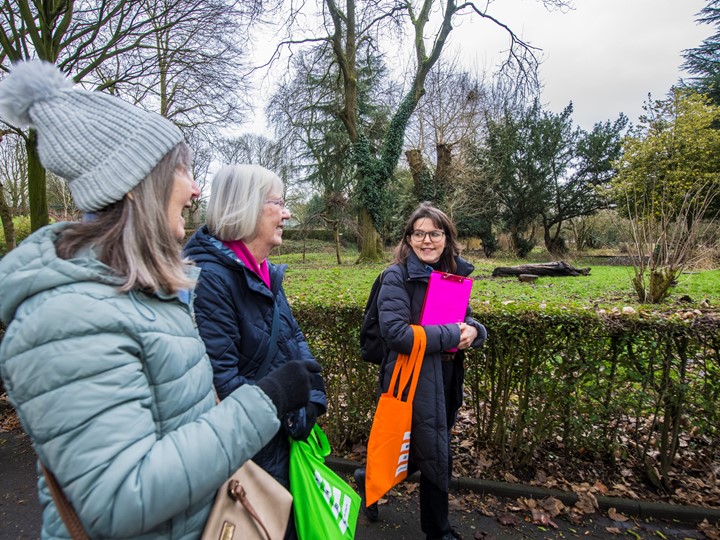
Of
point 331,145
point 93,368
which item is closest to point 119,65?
point 93,368

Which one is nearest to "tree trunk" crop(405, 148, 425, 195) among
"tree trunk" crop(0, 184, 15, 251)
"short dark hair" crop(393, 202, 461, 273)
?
"tree trunk" crop(0, 184, 15, 251)

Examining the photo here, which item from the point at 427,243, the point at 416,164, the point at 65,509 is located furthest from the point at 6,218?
the point at 416,164

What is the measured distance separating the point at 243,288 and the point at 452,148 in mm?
25679

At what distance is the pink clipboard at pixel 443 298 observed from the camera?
2.44 m

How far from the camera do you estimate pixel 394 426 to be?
7.45 ft

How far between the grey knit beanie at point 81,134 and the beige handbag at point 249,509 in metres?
0.84

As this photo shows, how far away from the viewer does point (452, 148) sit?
25312 millimetres

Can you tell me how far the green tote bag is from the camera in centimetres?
138

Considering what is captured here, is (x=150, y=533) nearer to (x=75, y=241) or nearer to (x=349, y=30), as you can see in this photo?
(x=75, y=241)

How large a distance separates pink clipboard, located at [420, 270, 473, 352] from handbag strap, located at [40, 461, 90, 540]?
1849 mm

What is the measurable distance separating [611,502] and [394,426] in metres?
1.89

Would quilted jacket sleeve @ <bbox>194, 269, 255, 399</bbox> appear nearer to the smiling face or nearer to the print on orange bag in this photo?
the smiling face

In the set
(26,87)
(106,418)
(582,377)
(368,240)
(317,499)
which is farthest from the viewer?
(368,240)

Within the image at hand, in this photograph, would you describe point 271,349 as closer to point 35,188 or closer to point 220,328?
point 220,328
